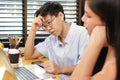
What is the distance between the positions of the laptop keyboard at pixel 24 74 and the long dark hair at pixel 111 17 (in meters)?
0.90

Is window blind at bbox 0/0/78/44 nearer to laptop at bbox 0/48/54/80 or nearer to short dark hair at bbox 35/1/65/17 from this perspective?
short dark hair at bbox 35/1/65/17

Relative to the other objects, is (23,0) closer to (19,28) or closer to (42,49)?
(19,28)

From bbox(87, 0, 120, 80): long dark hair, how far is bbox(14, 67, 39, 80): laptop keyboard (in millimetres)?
903

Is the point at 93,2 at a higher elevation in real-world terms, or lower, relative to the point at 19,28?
higher

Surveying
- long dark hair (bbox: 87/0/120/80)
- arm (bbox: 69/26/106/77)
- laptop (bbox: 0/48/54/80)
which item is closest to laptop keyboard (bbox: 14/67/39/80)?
laptop (bbox: 0/48/54/80)

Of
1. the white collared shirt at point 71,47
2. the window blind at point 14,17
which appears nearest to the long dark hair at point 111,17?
the white collared shirt at point 71,47

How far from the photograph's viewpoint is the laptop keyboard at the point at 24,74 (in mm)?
1646

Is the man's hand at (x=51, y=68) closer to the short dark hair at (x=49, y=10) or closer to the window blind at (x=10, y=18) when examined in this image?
the short dark hair at (x=49, y=10)

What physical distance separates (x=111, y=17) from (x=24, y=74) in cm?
108

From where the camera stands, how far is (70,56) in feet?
7.03

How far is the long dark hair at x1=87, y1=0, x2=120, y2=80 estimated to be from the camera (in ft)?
2.55

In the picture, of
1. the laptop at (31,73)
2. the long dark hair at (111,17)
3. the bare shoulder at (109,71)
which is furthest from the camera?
the laptop at (31,73)

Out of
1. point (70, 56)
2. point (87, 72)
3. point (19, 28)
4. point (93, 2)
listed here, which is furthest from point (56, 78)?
point (19, 28)

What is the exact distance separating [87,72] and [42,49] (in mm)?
1472
